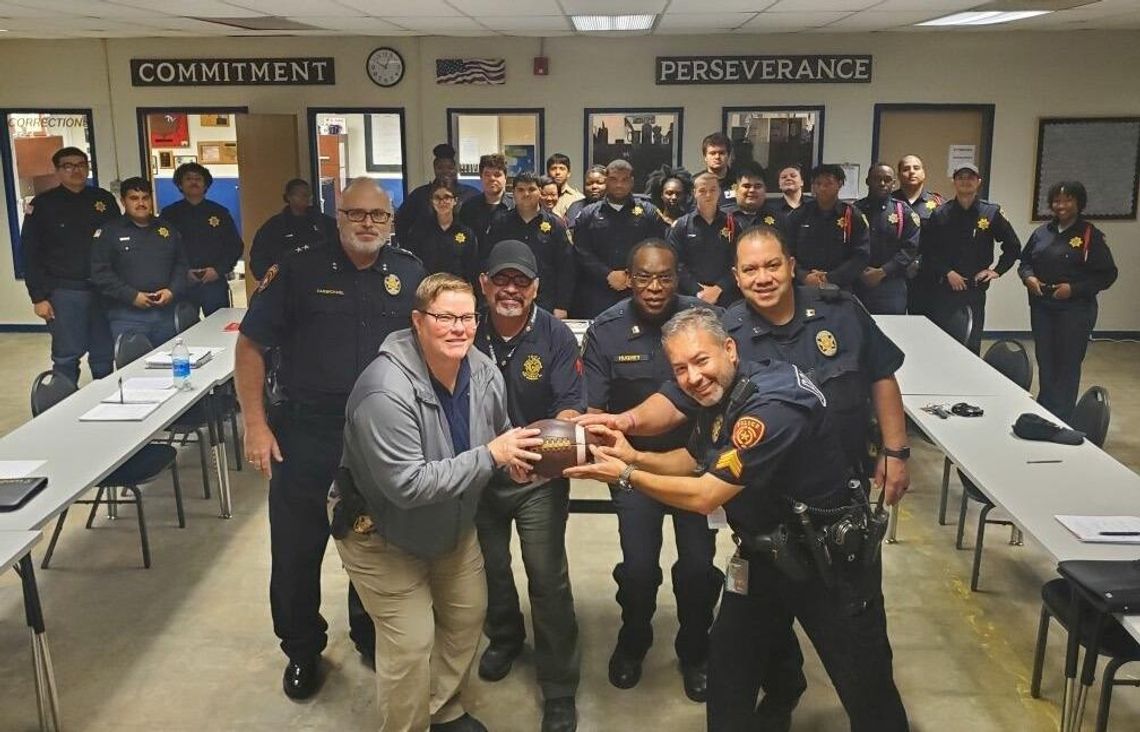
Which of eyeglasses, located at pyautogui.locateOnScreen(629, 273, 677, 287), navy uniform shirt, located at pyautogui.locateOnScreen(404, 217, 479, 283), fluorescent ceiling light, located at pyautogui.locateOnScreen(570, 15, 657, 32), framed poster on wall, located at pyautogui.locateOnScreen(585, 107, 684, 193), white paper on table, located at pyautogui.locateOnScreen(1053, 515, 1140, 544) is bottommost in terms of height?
white paper on table, located at pyautogui.locateOnScreen(1053, 515, 1140, 544)

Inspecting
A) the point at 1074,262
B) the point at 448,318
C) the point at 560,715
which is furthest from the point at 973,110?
the point at 448,318

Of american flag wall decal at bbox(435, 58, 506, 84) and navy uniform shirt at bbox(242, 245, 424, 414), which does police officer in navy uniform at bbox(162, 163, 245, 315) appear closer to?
american flag wall decal at bbox(435, 58, 506, 84)

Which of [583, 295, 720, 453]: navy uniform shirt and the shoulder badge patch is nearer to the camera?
the shoulder badge patch

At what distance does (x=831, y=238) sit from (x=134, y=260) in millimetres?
4661

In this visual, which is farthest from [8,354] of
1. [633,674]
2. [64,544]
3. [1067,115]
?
[1067,115]

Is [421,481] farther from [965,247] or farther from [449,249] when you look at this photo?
[965,247]

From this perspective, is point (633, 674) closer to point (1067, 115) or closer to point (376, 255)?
point (376, 255)

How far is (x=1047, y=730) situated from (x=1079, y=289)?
4.01 meters

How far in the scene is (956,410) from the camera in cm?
449

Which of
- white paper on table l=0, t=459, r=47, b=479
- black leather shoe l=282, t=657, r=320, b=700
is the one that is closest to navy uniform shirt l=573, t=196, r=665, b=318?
black leather shoe l=282, t=657, r=320, b=700

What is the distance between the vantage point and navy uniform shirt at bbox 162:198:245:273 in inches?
296

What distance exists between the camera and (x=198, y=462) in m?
6.32

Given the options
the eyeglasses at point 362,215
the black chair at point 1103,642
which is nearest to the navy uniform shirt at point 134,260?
the eyeglasses at point 362,215

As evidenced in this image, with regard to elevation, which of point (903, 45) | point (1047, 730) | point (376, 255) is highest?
point (903, 45)
